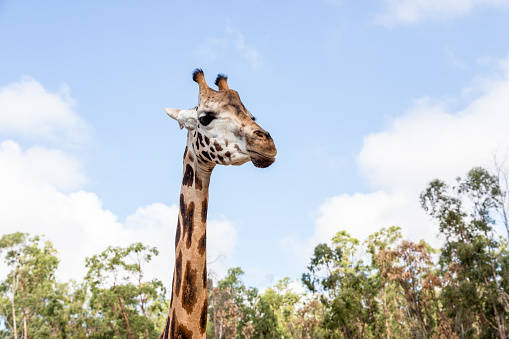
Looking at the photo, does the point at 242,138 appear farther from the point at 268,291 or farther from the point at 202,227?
the point at 268,291

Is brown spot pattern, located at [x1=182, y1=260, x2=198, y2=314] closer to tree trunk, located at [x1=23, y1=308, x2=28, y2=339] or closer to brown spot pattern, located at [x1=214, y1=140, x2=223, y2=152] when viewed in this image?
brown spot pattern, located at [x1=214, y1=140, x2=223, y2=152]

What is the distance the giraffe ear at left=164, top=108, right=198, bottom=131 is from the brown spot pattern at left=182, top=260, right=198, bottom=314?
1450mm

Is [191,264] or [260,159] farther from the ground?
[260,159]

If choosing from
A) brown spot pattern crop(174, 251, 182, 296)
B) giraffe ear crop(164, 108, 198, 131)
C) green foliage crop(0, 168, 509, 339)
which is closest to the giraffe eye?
giraffe ear crop(164, 108, 198, 131)

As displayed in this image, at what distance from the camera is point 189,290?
13.6 ft

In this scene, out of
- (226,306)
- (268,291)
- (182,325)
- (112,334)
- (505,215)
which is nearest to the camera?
(182,325)

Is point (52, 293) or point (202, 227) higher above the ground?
point (52, 293)

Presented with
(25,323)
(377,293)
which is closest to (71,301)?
(25,323)

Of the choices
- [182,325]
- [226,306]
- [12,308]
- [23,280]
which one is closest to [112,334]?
[226,306]

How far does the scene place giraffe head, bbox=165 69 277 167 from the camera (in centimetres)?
416

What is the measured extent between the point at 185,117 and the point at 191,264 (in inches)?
61.3

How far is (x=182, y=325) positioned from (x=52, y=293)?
32.2 metres

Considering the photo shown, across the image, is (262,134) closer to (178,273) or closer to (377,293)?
(178,273)

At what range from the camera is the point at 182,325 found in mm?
4078
